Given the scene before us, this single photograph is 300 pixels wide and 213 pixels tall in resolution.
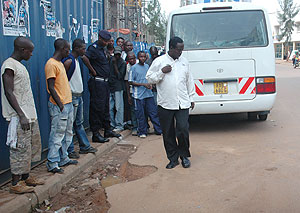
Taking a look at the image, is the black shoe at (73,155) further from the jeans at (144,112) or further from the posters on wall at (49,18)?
the jeans at (144,112)

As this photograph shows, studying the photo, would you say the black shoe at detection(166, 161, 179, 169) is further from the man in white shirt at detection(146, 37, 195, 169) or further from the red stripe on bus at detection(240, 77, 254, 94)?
the red stripe on bus at detection(240, 77, 254, 94)

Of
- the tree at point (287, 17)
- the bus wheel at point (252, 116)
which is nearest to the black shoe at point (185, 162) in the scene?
the bus wheel at point (252, 116)

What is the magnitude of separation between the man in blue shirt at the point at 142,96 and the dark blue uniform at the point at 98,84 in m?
0.89

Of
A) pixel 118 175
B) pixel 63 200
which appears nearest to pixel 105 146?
pixel 118 175

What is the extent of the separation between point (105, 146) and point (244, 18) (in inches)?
141

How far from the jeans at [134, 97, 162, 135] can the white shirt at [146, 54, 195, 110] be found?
2.05m

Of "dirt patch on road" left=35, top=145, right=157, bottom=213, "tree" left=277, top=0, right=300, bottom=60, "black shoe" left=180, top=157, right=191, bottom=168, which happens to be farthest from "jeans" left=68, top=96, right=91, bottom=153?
"tree" left=277, top=0, right=300, bottom=60

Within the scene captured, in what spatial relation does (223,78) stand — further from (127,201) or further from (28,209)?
(28,209)

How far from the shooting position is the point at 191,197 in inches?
148

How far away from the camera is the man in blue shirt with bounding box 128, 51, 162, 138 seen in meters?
6.65

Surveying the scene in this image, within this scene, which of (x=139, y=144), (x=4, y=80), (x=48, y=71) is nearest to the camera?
(x=4, y=80)

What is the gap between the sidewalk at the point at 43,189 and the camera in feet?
11.1

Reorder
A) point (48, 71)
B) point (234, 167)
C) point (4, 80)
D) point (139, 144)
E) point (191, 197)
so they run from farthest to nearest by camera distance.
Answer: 1. point (139, 144)
2. point (234, 167)
3. point (48, 71)
4. point (191, 197)
5. point (4, 80)

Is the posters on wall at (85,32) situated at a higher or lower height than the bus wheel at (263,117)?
higher
